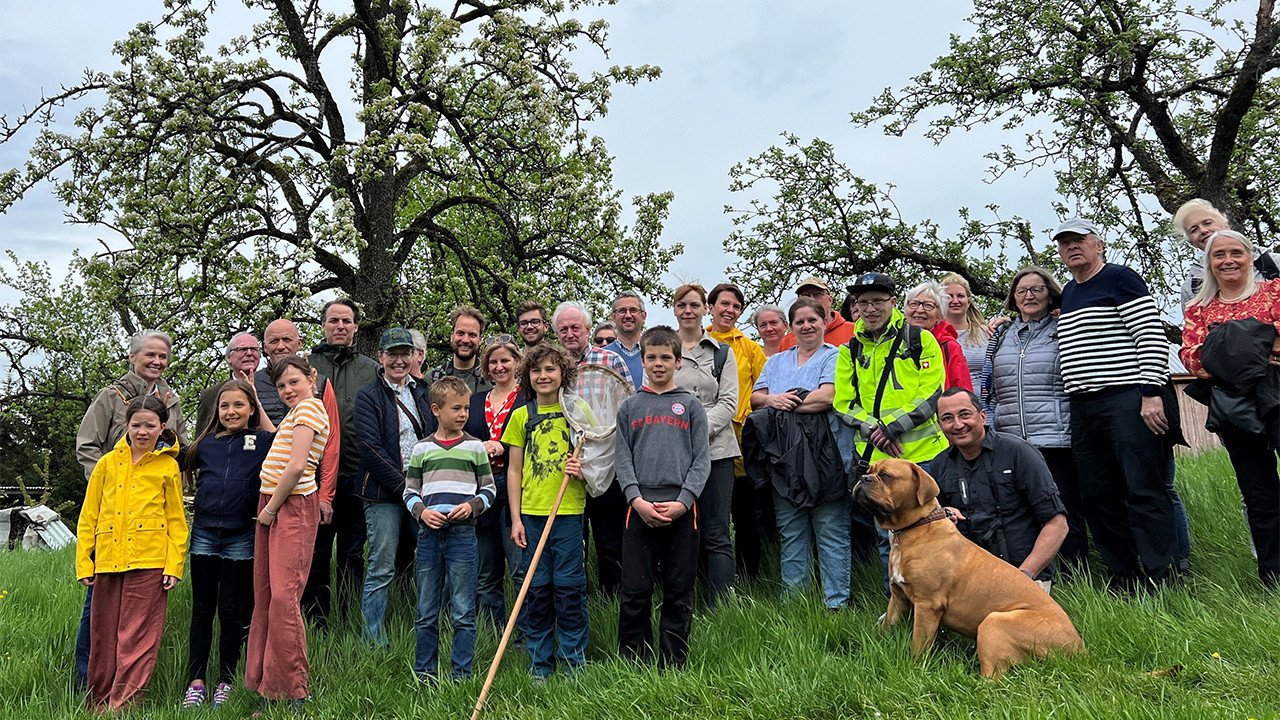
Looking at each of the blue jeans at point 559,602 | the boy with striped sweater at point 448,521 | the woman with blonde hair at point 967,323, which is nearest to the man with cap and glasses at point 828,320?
the woman with blonde hair at point 967,323

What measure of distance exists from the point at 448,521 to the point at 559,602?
796mm

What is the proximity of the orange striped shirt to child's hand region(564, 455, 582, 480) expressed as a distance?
5.06 feet

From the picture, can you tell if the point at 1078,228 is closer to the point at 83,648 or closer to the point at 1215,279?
the point at 1215,279

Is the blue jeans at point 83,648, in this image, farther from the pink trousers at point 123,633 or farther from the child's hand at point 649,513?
the child's hand at point 649,513

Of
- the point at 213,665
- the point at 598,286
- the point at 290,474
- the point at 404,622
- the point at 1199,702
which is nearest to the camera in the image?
the point at 1199,702

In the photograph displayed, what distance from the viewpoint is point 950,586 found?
3.99 m

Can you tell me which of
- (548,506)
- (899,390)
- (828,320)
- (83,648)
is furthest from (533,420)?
(83,648)

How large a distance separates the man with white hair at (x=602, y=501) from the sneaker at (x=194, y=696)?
2.49m

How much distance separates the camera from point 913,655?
13.0 ft

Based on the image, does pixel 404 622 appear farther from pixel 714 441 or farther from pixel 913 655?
pixel 913 655

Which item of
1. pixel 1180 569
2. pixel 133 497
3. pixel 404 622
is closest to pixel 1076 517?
pixel 1180 569

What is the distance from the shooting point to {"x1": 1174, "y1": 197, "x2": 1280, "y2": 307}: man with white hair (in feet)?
16.6

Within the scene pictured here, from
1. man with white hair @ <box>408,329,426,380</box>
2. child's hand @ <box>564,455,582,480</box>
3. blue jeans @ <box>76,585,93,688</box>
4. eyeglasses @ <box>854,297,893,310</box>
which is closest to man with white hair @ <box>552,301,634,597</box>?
child's hand @ <box>564,455,582,480</box>

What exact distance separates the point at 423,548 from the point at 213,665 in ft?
5.70
